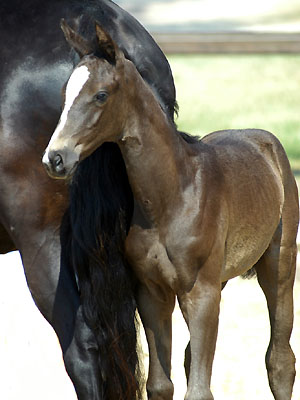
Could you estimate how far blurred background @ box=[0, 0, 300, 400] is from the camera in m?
3.83

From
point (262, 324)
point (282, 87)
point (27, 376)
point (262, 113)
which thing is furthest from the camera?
point (282, 87)

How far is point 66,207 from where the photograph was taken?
2.79 metres

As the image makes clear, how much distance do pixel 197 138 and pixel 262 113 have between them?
8234 millimetres

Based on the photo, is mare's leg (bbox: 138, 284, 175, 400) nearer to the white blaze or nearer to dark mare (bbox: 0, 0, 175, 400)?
dark mare (bbox: 0, 0, 175, 400)

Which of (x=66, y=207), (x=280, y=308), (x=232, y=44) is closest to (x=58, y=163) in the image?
(x=66, y=207)

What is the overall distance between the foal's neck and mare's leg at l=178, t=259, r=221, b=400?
0.76ft

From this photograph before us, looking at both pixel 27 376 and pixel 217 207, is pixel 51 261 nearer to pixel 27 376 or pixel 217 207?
pixel 217 207

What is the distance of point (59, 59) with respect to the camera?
277cm

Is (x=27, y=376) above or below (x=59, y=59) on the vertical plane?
below

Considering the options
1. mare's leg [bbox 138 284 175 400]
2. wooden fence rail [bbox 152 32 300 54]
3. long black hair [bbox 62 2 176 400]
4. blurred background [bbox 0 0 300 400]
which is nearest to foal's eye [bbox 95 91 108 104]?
long black hair [bbox 62 2 176 400]

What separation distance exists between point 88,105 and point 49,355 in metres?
→ 1.70

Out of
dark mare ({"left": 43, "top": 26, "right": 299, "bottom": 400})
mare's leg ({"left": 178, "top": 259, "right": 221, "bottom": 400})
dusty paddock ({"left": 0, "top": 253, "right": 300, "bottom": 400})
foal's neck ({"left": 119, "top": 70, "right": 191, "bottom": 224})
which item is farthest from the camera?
dusty paddock ({"left": 0, "top": 253, "right": 300, "bottom": 400})

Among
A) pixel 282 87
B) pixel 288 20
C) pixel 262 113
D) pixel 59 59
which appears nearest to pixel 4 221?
pixel 59 59

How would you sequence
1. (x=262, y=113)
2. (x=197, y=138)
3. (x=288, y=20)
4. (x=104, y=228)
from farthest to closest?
(x=262, y=113) < (x=288, y=20) < (x=197, y=138) < (x=104, y=228)
